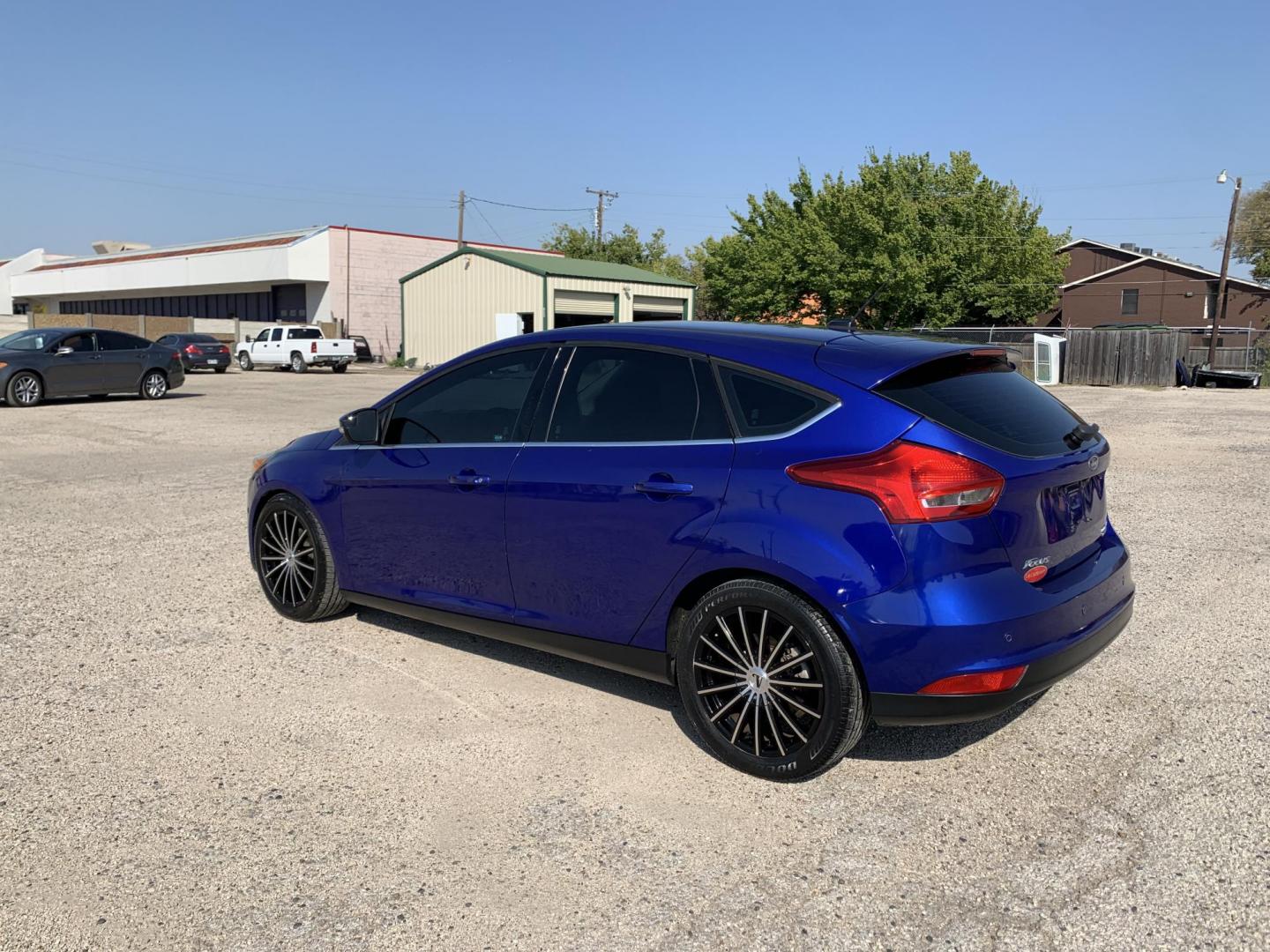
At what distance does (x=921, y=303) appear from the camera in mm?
51844

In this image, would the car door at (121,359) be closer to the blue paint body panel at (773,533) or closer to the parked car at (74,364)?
the parked car at (74,364)

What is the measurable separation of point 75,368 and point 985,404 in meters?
21.0

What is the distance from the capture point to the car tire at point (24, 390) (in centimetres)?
1947

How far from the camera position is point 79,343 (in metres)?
20.4

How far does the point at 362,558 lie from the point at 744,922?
2.95 metres

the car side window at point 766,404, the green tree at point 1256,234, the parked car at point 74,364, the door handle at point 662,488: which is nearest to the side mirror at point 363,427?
the door handle at point 662,488

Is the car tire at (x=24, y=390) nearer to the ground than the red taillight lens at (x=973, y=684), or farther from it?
farther from it

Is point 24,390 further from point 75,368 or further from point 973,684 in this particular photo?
point 973,684

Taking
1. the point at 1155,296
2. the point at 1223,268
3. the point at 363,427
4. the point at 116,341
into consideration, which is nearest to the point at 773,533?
the point at 363,427

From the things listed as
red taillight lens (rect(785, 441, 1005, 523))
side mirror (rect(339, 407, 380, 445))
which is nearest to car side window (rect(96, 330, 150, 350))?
side mirror (rect(339, 407, 380, 445))

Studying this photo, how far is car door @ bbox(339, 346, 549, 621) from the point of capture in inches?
174

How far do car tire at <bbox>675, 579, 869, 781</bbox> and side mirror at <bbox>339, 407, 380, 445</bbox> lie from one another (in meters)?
2.07

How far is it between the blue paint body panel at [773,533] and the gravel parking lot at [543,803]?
51 centimetres

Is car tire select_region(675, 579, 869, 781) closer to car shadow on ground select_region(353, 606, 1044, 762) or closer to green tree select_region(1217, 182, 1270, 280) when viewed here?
car shadow on ground select_region(353, 606, 1044, 762)
